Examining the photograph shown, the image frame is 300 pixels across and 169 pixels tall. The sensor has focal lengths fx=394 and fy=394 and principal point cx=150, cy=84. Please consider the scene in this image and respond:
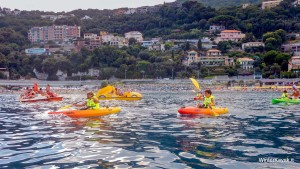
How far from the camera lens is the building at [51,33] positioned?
160m

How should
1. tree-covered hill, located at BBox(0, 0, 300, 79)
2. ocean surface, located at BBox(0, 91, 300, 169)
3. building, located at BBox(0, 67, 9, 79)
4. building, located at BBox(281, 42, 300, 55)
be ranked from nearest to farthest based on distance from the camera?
ocean surface, located at BBox(0, 91, 300, 169)
tree-covered hill, located at BBox(0, 0, 300, 79)
building, located at BBox(0, 67, 9, 79)
building, located at BBox(281, 42, 300, 55)

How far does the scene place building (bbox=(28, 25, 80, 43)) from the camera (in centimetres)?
16000

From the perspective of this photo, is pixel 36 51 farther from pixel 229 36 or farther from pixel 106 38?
pixel 229 36

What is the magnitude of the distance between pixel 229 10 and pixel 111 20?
56.4 meters

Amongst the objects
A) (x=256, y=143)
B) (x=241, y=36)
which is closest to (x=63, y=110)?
(x=256, y=143)

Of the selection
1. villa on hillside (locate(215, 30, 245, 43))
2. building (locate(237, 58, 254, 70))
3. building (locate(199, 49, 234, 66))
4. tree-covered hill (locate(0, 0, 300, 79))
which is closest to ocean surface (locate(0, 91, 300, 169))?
tree-covered hill (locate(0, 0, 300, 79))

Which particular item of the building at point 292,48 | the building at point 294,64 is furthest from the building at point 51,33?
the building at point 294,64

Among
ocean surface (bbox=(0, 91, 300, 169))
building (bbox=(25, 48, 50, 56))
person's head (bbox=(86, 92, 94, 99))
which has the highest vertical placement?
building (bbox=(25, 48, 50, 56))

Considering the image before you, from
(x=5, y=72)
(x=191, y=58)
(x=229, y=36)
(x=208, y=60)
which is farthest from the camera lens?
(x=229, y=36)

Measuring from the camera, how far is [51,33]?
163750mm

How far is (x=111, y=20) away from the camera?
18888cm

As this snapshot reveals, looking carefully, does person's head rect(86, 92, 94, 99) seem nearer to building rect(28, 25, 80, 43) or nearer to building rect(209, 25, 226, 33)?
building rect(209, 25, 226, 33)

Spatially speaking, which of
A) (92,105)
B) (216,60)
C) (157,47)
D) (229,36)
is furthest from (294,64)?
(92,105)

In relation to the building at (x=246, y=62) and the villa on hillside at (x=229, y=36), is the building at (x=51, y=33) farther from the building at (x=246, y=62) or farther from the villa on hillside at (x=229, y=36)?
the building at (x=246, y=62)
